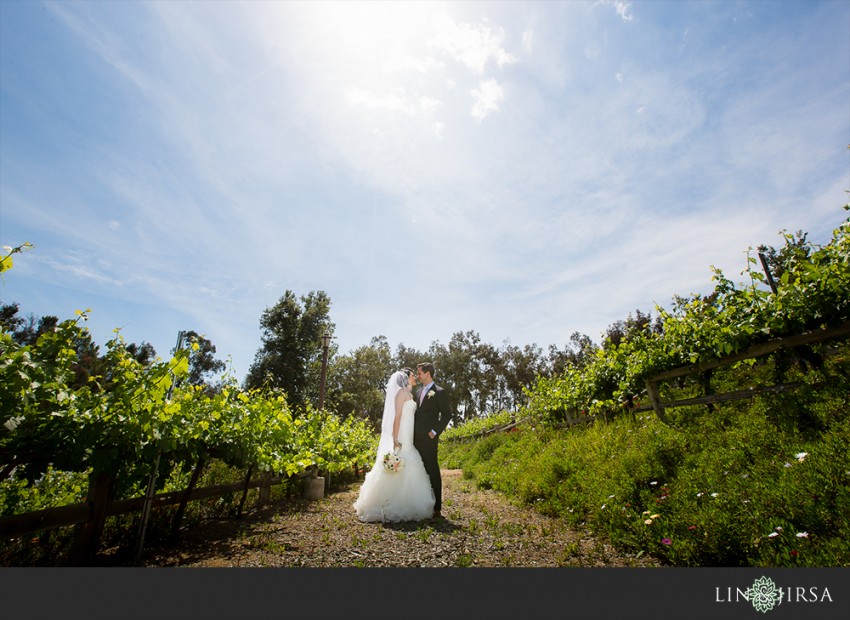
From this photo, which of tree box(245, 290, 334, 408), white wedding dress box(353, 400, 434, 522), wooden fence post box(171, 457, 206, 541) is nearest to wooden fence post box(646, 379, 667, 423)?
white wedding dress box(353, 400, 434, 522)

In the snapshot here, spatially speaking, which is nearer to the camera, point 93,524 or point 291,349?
point 93,524

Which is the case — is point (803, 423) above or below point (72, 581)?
above

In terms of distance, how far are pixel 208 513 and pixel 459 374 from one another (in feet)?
126

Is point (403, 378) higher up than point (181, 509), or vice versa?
point (403, 378)

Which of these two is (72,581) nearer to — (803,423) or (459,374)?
(803,423)

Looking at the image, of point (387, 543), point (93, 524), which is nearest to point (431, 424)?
point (387, 543)

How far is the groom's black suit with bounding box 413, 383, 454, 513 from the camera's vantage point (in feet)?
19.6

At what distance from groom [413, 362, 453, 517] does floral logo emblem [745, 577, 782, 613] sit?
4.19 m

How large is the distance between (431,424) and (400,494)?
1.17 meters

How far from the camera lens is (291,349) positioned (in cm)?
3048

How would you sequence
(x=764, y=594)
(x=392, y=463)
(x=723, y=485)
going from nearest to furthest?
1. (x=764, y=594)
2. (x=723, y=485)
3. (x=392, y=463)

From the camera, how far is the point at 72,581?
2371 millimetres

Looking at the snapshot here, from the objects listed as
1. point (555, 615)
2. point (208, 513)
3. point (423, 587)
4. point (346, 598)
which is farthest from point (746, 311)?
point (208, 513)

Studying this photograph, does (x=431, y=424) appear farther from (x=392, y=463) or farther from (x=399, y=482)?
(x=399, y=482)
